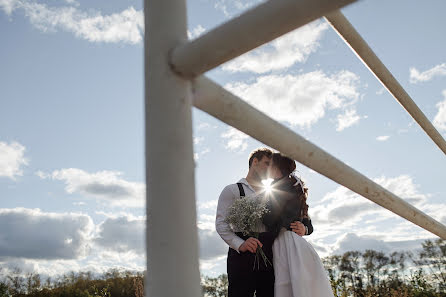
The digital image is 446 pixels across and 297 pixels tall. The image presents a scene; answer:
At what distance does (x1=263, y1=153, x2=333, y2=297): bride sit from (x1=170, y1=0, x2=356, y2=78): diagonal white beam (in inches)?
78.5

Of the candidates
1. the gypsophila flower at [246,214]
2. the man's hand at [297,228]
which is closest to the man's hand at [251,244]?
the gypsophila flower at [246,214]

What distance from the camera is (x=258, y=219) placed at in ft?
7.94

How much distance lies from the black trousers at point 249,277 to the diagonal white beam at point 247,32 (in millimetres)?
2027

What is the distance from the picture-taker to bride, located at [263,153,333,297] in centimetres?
227

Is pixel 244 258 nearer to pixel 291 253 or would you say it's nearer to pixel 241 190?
pixel 291 253

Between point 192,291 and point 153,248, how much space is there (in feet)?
0.23

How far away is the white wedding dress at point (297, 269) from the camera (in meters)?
2.24

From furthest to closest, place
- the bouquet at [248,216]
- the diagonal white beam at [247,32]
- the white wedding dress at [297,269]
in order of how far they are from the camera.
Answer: the bouquet at [248,216] → the white wedding dress at [297,269] → the diagonal white beam at [247,32]

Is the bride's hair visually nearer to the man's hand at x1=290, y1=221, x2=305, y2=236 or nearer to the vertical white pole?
the man's hand at x1=290, y1=221, x2=305, y2=236

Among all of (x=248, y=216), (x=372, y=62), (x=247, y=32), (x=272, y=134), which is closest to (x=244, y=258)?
(x=248, y=216)

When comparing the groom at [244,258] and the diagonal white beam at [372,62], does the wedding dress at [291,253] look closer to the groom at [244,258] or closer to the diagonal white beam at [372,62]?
the groom at [244,258]

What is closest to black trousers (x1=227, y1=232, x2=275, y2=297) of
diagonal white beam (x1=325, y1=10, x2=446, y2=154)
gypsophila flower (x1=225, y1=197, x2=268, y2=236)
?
gypsophila flower (x1=225, y1=197, x2=268, y2=236)

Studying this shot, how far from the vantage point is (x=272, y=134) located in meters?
0.57

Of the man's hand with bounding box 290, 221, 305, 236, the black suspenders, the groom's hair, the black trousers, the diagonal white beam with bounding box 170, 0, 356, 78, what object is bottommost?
the black trousers
